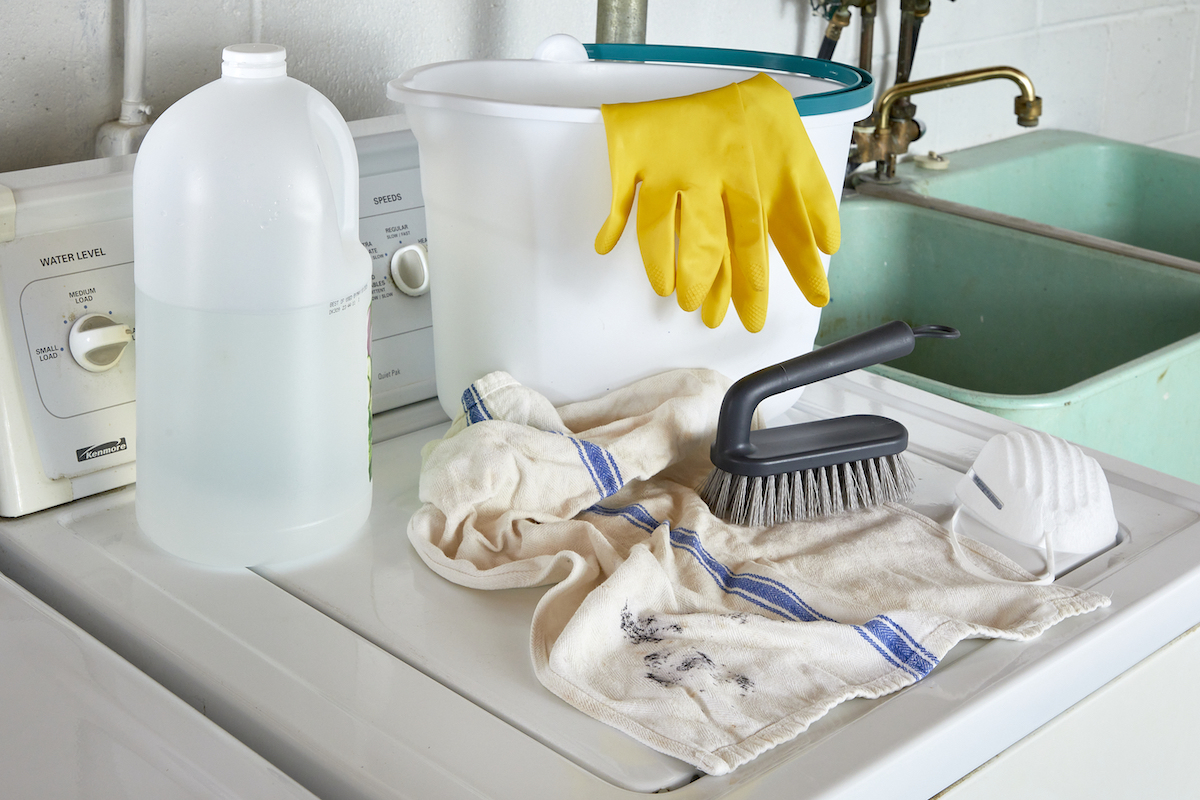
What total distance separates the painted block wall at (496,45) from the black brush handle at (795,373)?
1.96ft

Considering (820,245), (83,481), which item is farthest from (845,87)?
(83,481)

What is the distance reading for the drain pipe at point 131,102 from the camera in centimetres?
90

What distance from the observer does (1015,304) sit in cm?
159

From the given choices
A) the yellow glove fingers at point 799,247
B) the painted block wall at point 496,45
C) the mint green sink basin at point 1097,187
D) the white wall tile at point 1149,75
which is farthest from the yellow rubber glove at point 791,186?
the white wall tile at point 1149,75

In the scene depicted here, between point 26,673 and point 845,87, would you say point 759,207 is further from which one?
point 26,673

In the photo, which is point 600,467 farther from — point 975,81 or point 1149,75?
point 1149,75

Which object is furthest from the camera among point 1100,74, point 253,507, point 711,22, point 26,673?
point 1100,74

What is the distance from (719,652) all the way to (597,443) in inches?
8.5

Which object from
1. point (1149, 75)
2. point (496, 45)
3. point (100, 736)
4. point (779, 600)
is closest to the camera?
point (100, 736)

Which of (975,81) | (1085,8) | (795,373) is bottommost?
(795,373)

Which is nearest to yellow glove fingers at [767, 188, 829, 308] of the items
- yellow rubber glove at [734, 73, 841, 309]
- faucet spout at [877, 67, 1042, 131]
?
yellow rubber glove at [734, 73, 841, 309]

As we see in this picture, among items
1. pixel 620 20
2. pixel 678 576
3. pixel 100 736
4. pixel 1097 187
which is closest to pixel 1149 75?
pixel 1097 187

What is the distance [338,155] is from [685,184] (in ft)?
0.74

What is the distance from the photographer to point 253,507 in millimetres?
700
